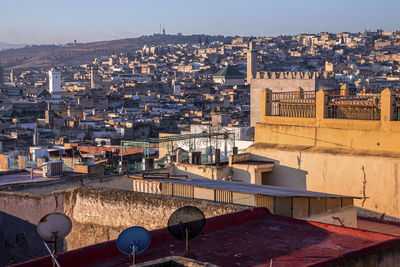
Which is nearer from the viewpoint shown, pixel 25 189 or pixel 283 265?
pixel 283 265

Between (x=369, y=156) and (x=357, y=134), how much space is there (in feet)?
1.81

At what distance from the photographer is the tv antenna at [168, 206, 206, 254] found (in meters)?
5.95

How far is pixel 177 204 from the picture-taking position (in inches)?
298

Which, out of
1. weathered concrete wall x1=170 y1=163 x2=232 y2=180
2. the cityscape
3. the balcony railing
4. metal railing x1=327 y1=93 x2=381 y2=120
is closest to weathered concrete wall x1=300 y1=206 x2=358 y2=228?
the cityscape

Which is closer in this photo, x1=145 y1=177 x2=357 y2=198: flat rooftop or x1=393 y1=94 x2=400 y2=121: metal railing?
x1=145 y1=177 x2=357 y2=198: flat rooftop

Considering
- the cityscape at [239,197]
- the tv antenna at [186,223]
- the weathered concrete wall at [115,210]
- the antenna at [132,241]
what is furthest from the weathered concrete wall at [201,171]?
the antenna at [132,241]

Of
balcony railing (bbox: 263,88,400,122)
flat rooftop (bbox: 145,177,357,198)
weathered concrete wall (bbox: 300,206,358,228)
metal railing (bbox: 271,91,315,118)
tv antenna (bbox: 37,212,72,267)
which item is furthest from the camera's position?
metal railing (bbox: 271,91,315,118)

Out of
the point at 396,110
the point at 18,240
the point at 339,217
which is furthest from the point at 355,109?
the point at 18,240

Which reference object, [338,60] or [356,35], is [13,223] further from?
[356,35]

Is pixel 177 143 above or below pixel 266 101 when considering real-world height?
below

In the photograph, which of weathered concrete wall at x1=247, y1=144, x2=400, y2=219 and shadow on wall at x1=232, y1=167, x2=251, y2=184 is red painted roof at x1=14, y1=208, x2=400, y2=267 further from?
shadow on wall at x1=232, y1=167, x2=251, y2=184

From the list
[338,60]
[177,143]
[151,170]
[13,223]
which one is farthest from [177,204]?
[338,60]

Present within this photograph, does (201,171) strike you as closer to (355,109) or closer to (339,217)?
(355,109)

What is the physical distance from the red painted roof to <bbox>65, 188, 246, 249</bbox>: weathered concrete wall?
523 millimetres
